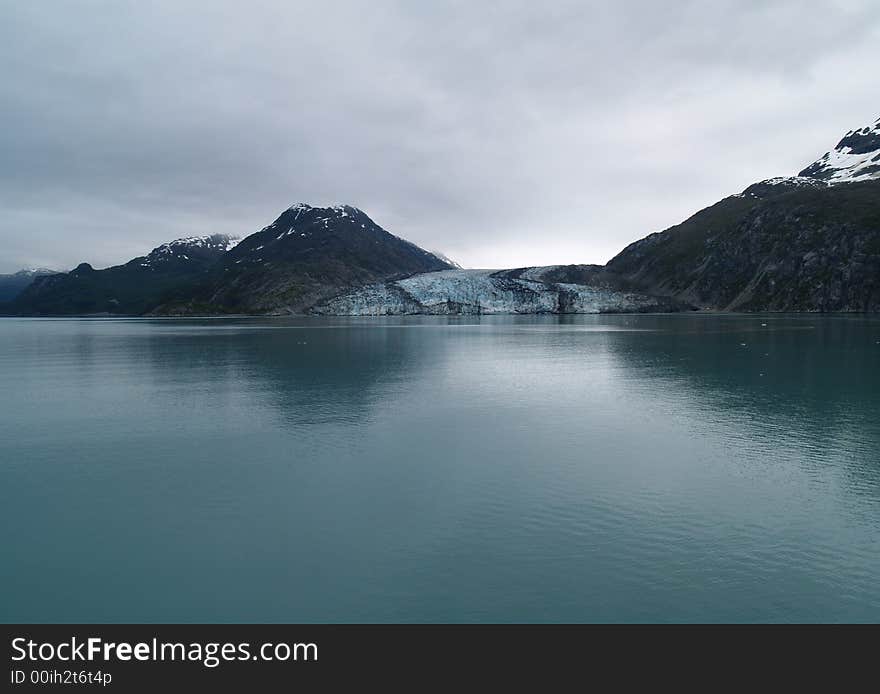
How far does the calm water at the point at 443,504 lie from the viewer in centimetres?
1389

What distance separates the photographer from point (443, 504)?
20094mm

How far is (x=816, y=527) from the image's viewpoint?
17.6m

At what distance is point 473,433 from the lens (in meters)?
30.8

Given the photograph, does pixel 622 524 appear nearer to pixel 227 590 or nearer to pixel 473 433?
pixel 227 590

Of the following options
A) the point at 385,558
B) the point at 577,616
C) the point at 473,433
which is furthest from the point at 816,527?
the point at 473,433

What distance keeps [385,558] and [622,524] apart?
7.29m

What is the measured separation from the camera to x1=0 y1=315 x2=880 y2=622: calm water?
13891 millimetres
